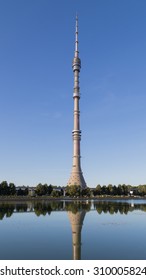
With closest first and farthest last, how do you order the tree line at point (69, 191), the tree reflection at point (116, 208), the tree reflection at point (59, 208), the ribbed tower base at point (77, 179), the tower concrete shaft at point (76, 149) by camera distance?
the tree reflection at point (59, 208), the tree reflection at point (116, 208), the tree line at point (69, 191), the ribbed tower base at point (77, 179), the tower concrete shaft at point (76, 149)

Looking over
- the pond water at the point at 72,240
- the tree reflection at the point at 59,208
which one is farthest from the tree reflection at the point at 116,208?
the pond water at the point at 72,240

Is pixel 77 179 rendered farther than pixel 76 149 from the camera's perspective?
No

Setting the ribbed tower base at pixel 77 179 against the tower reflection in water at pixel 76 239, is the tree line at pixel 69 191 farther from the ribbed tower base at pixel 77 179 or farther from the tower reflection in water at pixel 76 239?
the tower reflection in water at pixel 76 239

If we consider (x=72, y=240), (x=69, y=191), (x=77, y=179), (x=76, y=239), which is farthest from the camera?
(x=77, y=179)

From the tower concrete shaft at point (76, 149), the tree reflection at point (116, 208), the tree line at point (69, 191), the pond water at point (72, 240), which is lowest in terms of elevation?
the pond water at point (72, 240)

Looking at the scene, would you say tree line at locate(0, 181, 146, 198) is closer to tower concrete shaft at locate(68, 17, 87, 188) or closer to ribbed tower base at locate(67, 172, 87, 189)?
ribbed tower base at locate(67, 172, 87, 189)

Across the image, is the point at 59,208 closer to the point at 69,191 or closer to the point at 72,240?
the point at 72,240

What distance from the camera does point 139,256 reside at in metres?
23.4

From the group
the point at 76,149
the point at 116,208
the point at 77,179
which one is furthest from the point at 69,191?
the point at 116,208

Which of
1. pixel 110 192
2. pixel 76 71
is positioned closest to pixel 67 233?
pixel 110 192

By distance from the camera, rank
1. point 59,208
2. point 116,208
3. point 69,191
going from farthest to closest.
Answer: point 69,191
point 116,208
point 59,208

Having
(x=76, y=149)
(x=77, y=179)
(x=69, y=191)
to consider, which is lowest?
(x=69, y=191)

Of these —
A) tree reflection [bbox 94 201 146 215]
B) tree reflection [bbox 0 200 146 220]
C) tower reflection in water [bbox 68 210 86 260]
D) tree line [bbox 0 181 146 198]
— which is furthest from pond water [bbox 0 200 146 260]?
tree line [bbox 0 181 146 198]
